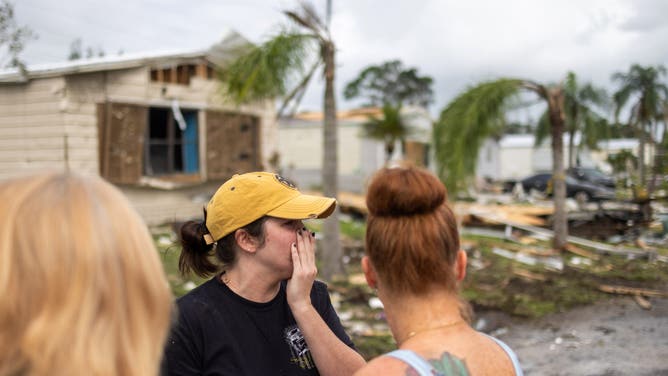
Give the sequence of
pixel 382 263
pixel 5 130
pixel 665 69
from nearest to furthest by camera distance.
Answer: pixel 382 263 → pixel 5 130 → pixel 665 69

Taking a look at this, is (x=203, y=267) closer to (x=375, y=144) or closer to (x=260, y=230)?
(x=260, y=230)

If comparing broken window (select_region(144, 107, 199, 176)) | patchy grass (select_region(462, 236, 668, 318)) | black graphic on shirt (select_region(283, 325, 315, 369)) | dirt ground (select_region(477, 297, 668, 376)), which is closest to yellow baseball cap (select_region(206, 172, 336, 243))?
black graphic on shirt (select_region(283, 325, 315, 369))

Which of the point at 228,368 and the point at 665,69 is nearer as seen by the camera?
the point at 228,368

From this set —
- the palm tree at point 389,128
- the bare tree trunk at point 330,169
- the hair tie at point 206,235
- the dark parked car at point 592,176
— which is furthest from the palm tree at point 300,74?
the dark parked car at point 592,176

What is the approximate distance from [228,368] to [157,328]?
919mm

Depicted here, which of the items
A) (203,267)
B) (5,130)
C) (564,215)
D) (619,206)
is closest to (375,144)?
(619,206)

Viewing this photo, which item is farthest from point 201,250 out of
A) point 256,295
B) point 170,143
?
point 170,143

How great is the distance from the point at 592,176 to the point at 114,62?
25086 mm

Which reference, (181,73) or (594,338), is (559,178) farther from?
(181,73)

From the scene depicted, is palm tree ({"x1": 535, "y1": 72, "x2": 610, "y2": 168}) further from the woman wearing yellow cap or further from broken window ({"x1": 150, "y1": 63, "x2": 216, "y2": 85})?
the woman wearing yellow cap

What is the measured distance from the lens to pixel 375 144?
82.0ft

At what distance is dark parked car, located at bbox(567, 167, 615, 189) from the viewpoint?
26763mm

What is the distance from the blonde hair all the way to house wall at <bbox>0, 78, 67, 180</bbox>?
1061 cm

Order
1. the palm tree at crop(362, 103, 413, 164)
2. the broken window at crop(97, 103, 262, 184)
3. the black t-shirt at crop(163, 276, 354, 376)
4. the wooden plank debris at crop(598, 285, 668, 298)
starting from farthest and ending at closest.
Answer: the palm tree at crop(362, 103, 413, 164) < the broken window at crop(97, 103, 262, 184) < the wooden plank debris at crop(598, 285, 668, 298) < the black t-shirt at crop(163, 276, 354, 376)
